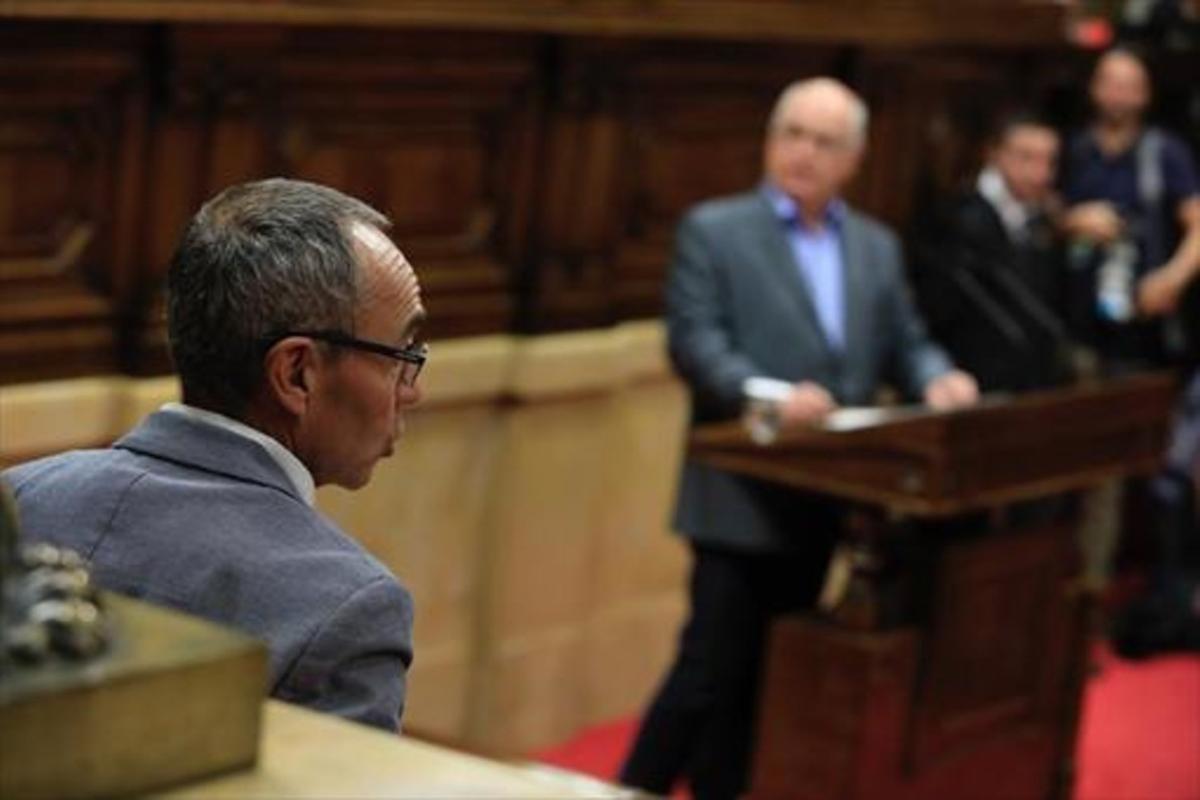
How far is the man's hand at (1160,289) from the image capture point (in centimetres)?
792

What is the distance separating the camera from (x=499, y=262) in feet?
20.2

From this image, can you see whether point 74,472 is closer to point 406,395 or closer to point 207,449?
point 207,449

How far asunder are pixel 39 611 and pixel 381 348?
2.90 feet

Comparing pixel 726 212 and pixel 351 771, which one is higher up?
pixel 351 771

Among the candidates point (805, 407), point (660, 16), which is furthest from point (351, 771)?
point (660, 16)

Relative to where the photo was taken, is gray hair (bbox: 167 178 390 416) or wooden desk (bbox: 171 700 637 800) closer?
wooden desk (bbox: 171 700 637 800)

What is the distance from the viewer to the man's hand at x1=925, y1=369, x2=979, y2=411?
17.9 ft

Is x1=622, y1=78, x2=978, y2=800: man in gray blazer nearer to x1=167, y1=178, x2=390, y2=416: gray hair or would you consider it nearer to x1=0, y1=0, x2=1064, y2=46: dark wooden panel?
x1=0, y1=0, x2=1064, y2=46: dark wooden panel

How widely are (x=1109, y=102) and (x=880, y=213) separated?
1047 millimetres

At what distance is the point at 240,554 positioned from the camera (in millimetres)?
2143

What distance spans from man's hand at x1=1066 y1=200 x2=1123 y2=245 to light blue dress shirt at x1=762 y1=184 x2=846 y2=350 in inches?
89.2

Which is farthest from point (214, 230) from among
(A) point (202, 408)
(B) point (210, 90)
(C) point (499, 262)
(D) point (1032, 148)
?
(D) point (1032, 148)

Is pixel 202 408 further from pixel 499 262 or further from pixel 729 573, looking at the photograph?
pixel 499 262

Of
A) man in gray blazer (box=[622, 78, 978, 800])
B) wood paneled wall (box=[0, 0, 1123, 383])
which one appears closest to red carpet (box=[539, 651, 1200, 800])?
man in gray blazer (box=[622, 78, 978, 800])
